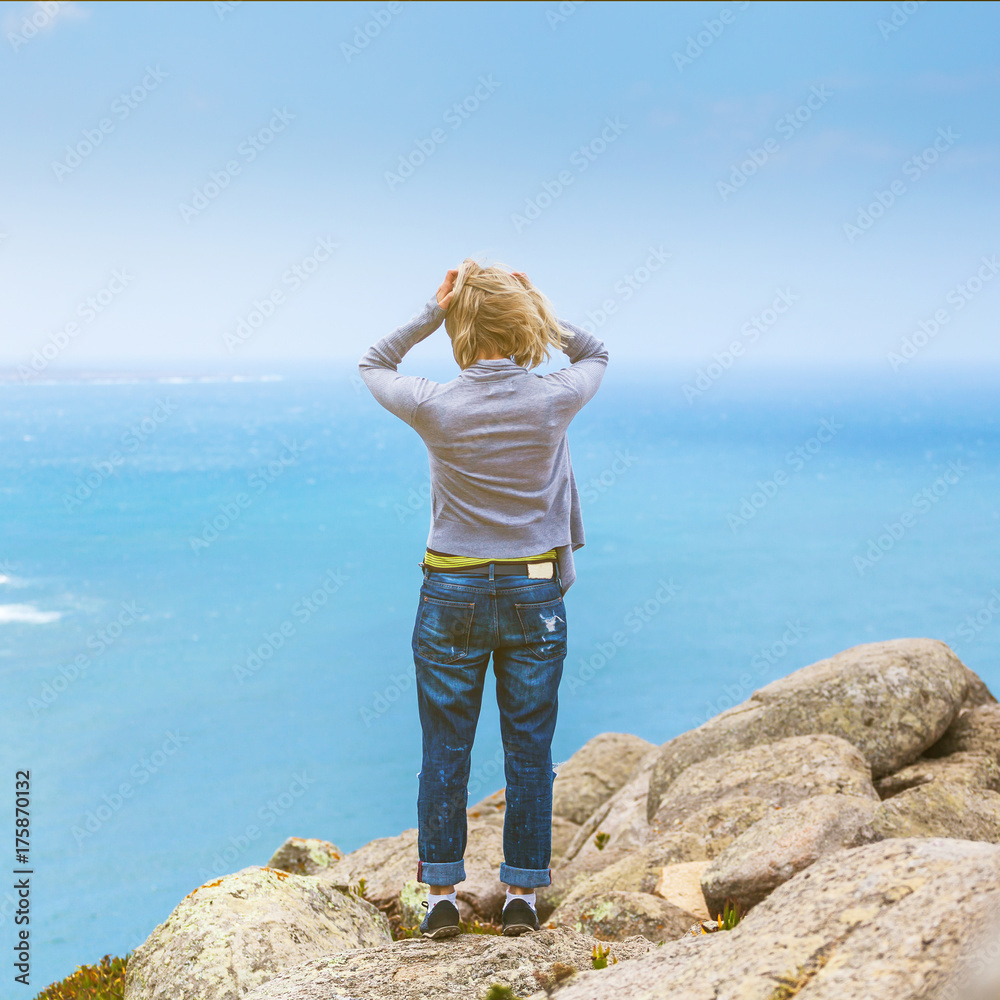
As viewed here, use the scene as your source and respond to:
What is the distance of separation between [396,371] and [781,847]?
3.93 m

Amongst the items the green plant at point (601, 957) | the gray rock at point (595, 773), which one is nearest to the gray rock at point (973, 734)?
the gray rock at point (595, 773)

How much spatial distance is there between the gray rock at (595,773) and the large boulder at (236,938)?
5.33 meters

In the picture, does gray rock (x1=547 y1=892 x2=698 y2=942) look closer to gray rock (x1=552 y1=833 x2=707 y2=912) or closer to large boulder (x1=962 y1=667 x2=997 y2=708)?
gray rock (x1=552 y1=833 x2=707 y2=912)

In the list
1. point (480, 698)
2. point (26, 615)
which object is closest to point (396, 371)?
point (480, 698)

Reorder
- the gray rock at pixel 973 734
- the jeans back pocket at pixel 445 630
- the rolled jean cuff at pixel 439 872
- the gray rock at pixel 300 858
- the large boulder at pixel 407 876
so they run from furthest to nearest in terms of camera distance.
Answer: the gray rock at pixel 300 858 → the gray rock at pixel 973 734 → the large boulder at pixel 407 876 → the rolled jean cuff at pixel 439 872 → the jeans back pocket at pixel 445 630

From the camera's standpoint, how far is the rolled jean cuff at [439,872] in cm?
401

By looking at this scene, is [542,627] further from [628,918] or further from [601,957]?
[628,918]

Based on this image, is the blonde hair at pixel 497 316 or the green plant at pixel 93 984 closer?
the blonde hair at pixel 497 316

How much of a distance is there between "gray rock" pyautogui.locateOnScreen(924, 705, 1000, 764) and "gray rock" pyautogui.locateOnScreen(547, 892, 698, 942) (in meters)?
3.55

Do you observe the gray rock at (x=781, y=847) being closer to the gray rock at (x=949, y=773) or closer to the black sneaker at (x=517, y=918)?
the gray rock at (x=949, y=773)

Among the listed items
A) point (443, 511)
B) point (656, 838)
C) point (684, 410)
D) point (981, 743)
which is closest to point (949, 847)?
point (443, 511)

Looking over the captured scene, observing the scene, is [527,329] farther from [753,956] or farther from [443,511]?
[753,956]

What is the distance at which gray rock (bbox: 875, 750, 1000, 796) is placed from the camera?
24.0 ft

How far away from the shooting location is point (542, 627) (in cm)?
390
